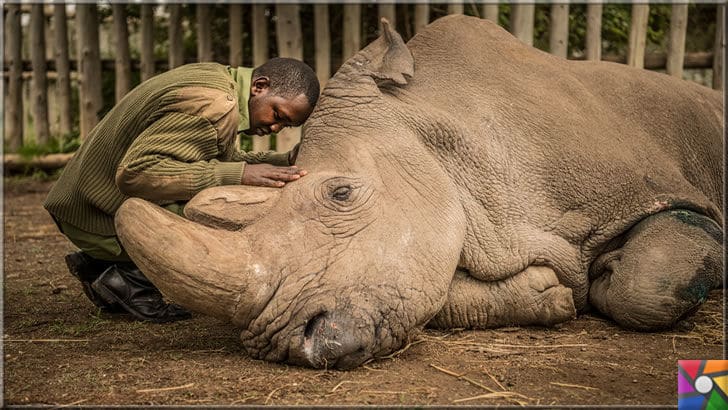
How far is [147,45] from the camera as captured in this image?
9539 millimetres

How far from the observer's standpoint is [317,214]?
3.49m

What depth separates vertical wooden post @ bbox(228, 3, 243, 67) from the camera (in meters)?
8.93

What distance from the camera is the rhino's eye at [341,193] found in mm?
3545

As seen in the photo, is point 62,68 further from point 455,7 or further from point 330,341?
point 330,341

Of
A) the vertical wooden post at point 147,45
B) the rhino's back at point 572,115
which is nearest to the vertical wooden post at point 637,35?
the rhino's back at point 572,115

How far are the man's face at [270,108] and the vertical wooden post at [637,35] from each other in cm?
488

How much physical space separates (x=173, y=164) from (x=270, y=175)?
1.26 feet

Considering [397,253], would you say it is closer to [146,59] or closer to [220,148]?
[220,148]

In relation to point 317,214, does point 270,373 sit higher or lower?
lower

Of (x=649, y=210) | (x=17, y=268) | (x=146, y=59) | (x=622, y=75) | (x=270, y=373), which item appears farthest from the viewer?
(x=146, y=59)

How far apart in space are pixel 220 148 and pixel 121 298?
1.07 meters

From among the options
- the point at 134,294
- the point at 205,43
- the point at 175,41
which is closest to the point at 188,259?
the point at 134,294

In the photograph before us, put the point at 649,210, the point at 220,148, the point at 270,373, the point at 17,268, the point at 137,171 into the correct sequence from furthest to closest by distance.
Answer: the point at 17,268 → the point at 649,210 → the point at 220,148 → the point at 137,171 → the point at 270,373

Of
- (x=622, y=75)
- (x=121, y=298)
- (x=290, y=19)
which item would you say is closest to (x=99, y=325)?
(x=121, y=298)
